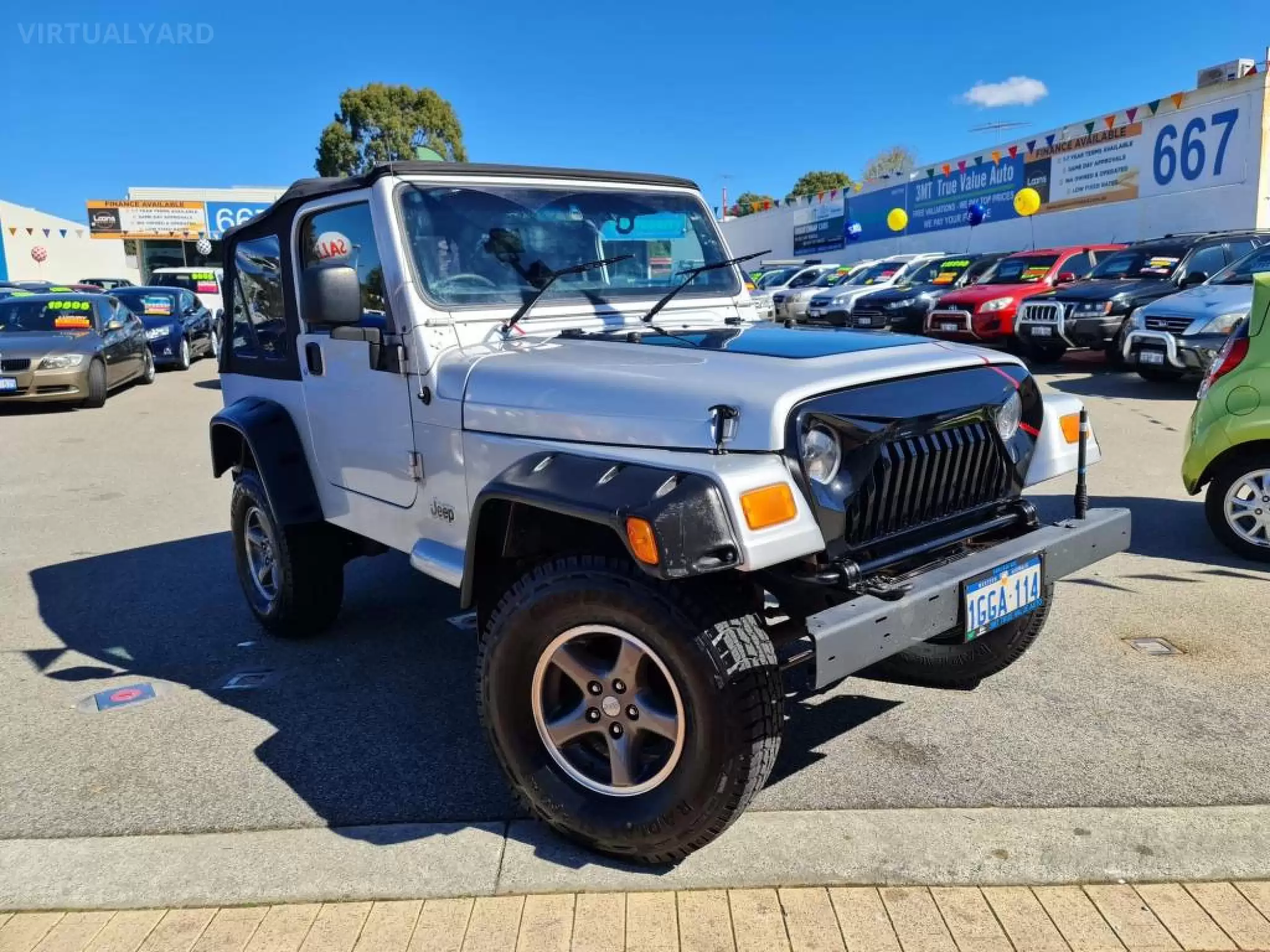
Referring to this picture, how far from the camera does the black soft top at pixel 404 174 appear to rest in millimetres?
3768

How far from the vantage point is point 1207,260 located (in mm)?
12797

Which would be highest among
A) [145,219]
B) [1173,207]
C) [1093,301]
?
[145,219]

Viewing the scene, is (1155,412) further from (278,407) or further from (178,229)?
(178,229)

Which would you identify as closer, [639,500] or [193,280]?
[639,500]

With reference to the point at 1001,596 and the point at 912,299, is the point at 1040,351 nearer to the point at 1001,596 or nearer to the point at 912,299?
the point at 912,299

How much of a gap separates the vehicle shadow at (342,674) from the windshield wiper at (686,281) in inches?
65.4

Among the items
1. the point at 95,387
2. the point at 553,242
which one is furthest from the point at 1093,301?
the point at 95,387

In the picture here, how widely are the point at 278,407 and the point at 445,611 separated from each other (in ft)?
4.50

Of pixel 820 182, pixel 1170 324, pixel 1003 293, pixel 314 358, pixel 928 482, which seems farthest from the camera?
pixel 820 182

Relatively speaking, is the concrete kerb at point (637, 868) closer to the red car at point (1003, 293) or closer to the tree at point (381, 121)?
the red car at point (1003, 293)

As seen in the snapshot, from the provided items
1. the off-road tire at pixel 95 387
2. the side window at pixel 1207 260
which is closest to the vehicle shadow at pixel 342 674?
the off-road tire at pixel 95 387

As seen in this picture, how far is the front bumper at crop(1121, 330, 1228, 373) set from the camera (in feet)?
33.7

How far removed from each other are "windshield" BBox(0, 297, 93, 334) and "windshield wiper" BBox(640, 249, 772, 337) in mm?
12636

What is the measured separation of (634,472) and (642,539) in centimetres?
26
